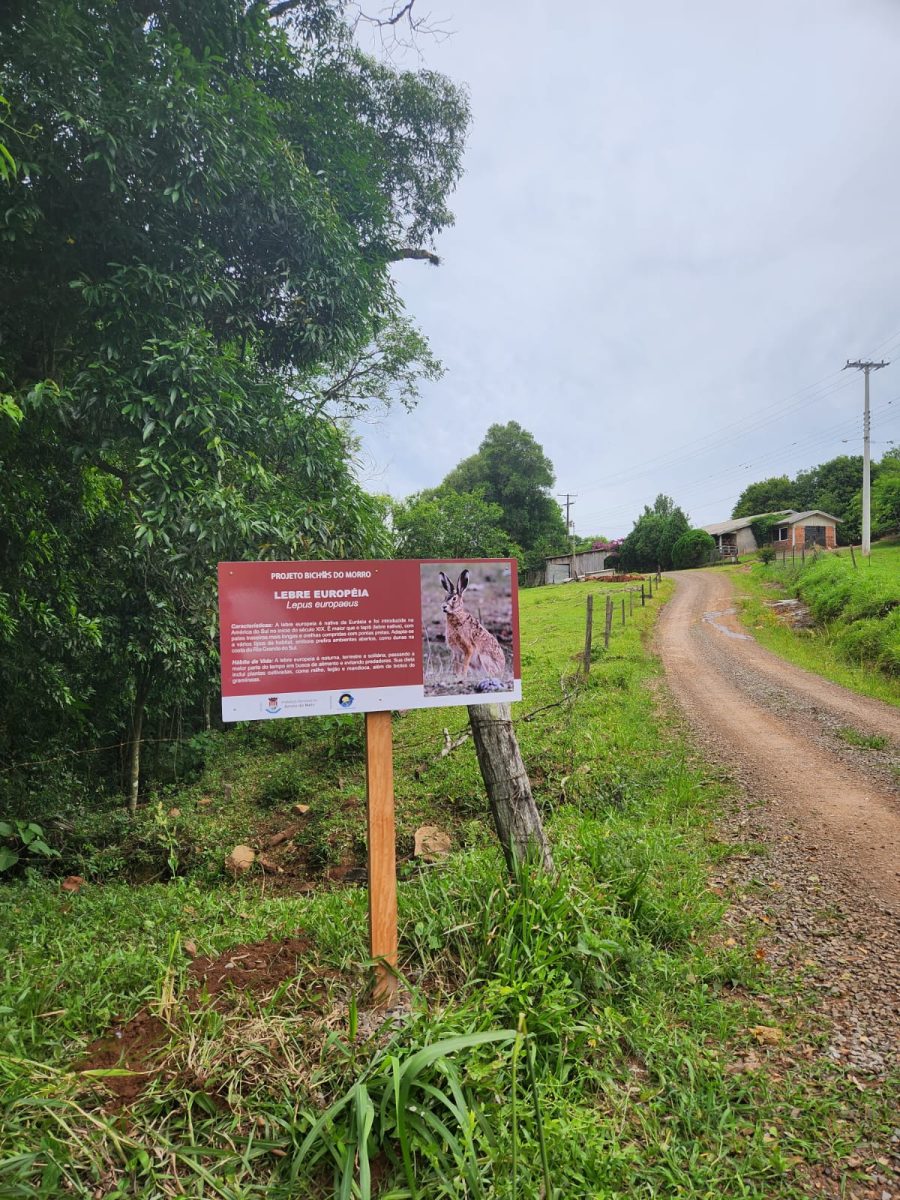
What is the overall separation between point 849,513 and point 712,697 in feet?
130

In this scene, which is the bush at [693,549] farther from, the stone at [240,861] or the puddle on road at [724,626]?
the stone at [240,861]

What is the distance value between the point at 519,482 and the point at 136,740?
3620 centimetres

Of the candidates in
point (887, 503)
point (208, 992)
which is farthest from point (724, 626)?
point (887, 503)

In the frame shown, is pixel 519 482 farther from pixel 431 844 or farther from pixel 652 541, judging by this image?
pixel 431 844

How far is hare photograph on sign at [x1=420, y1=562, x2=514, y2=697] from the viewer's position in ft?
9.59

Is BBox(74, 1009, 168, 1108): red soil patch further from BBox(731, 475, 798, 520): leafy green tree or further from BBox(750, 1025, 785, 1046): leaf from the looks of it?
BBox(731, 475, 798, 520): leafy green tree

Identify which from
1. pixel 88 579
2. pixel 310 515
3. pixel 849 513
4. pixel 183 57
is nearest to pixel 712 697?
pixel 310 515

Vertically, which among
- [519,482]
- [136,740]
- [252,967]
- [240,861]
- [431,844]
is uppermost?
[519,482]

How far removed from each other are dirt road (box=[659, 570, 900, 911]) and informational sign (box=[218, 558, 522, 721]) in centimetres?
325

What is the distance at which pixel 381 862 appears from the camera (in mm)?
2705

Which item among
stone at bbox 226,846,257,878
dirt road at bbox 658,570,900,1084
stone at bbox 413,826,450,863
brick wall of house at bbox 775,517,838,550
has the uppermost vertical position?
brick wall of house at bbox 775,517,838,550

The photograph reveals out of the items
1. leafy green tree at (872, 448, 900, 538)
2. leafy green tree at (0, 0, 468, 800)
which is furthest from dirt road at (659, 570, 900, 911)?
leafy green tree at (872, 448, 900, 538)

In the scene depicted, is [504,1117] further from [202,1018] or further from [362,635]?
[362,635]

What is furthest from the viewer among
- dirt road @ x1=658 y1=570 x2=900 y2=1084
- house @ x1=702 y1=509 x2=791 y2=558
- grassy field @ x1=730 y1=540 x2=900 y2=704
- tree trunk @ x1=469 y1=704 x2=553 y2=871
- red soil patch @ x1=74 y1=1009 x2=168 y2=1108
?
house @ x1=702 y1=509 x2=791 y2=558
